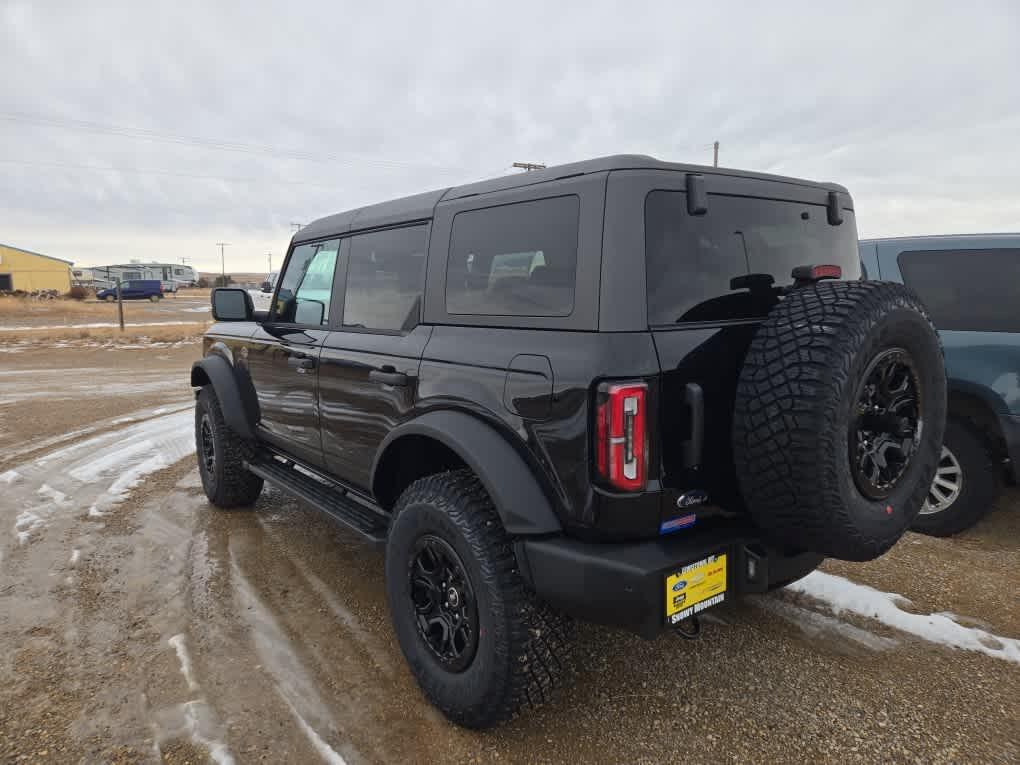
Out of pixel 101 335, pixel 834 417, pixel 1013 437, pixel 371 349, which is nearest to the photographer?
pixel 834 417

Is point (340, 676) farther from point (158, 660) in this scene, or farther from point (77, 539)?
point (77, 539)

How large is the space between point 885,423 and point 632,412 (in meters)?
0.92

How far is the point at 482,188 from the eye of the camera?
258cm

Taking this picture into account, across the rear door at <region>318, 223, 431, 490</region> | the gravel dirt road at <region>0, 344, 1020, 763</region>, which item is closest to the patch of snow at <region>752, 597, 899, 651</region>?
the gravel dirt road at <region>0, 344, 1020, 763</region>

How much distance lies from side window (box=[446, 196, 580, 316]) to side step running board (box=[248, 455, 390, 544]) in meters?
1.07

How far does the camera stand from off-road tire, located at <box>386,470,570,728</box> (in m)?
2.08

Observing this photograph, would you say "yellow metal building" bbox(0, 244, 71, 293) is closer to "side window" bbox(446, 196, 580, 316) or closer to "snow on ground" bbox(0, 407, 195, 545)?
"snow on ground" bbox(0, 407, 195, 545)

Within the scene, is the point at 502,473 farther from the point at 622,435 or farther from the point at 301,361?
the point at 301,361

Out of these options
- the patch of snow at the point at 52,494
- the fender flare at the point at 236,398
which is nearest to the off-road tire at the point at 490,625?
the fender flare at the point at 236,398

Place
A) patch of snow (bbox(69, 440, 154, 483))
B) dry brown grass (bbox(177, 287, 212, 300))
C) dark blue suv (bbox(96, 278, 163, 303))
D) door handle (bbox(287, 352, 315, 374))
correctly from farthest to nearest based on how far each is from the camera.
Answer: dry brown grass (bbox(177, 287, 212, 300))
dark blue suv (bbox(96, 278, 163, 303))
patch of snow (bbox(69, 440, 154, 483))
door handle (bbox(287, 352, 315, 374))

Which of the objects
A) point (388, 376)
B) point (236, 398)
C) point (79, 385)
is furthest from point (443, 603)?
point (79, 385)

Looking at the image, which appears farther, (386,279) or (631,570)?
(386,279)

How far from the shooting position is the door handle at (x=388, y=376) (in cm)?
266

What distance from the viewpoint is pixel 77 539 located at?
412 cm
